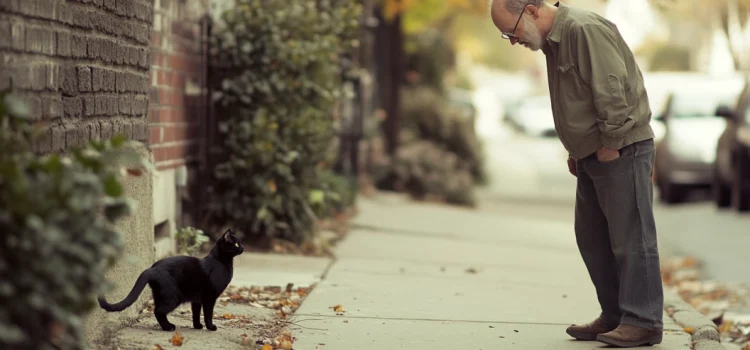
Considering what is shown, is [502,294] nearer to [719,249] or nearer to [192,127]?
[192,127]

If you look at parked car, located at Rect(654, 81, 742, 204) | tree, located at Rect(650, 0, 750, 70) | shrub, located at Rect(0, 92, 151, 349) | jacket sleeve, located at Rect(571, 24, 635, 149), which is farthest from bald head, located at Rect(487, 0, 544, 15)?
tree, located at Rect(650, 0, 750, 70)

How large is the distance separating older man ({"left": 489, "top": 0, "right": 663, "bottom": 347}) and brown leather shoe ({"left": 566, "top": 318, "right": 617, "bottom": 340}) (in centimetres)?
22

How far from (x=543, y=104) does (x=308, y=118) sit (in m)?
45.1

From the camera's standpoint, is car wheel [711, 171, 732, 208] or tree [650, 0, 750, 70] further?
tree [650, 0, 750, 70]

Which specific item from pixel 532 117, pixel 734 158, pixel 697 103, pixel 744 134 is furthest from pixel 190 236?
pixel 532 117

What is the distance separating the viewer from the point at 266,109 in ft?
26.8

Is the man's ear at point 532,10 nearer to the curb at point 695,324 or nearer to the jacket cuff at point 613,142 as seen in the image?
the jacket cuff at point 613,142

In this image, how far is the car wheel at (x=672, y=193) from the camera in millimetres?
17094

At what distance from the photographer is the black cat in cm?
480

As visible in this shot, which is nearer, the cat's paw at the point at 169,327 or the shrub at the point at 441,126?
the cat's paw at the point at 169,327

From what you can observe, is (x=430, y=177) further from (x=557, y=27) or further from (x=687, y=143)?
(x=557, y=27)

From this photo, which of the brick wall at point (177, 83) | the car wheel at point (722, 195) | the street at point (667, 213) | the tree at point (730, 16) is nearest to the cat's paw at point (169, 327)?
the brick wall at point (177, 83)

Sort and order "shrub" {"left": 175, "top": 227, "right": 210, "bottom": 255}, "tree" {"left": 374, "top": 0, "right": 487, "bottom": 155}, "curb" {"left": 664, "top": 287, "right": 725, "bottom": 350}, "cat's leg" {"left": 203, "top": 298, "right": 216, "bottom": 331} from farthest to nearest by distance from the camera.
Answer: "tree" {"left": 374, "top": 0, "right": 487, "bottom": 155} < "shrub" {"left": 175, "top": 227, "right": 210, "bottom": 255} < "curb" {"left": 664, "top": 287, "right": 725, "bottom": 350} < "cat's leg" {"left": 203, "top": 298, "right": 216, "bottom": 331}

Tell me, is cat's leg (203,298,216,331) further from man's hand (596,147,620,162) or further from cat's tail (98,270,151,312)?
man's hand (596,147,620,162)
